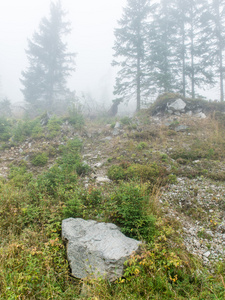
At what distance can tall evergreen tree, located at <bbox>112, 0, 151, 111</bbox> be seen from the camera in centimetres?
1703

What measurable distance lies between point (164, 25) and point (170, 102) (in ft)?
40.0

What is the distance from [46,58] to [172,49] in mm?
15899

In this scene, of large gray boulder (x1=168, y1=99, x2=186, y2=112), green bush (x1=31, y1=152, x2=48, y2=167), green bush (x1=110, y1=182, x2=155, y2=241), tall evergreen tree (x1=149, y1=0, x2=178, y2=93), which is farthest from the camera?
tall evergreen tree (x1=149, y1=0, x2=178, y2=93)

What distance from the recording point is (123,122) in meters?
12.3

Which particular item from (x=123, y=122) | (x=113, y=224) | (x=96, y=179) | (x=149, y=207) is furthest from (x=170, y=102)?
(x=113, y=224)

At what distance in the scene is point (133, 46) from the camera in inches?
676

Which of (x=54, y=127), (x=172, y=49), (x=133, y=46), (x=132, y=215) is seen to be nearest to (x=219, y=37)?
(x=172, y=49)

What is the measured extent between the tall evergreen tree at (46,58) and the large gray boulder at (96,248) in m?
20.1

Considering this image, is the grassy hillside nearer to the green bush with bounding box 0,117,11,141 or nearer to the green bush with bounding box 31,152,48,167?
the green bush with bounding box 31,152,48,167

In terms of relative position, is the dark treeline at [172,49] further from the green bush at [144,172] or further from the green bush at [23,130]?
the green bush at [144,172]

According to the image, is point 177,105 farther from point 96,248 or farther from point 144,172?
point 96,248

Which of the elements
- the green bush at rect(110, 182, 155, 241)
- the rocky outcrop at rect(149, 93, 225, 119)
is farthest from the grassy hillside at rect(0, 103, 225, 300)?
the rocky outcrop at rect(149, 93, 225, 119)

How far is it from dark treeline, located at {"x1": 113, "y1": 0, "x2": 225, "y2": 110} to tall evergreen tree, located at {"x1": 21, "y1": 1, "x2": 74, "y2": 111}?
28.6 ft

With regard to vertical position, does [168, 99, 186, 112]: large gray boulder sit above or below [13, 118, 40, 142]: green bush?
above
